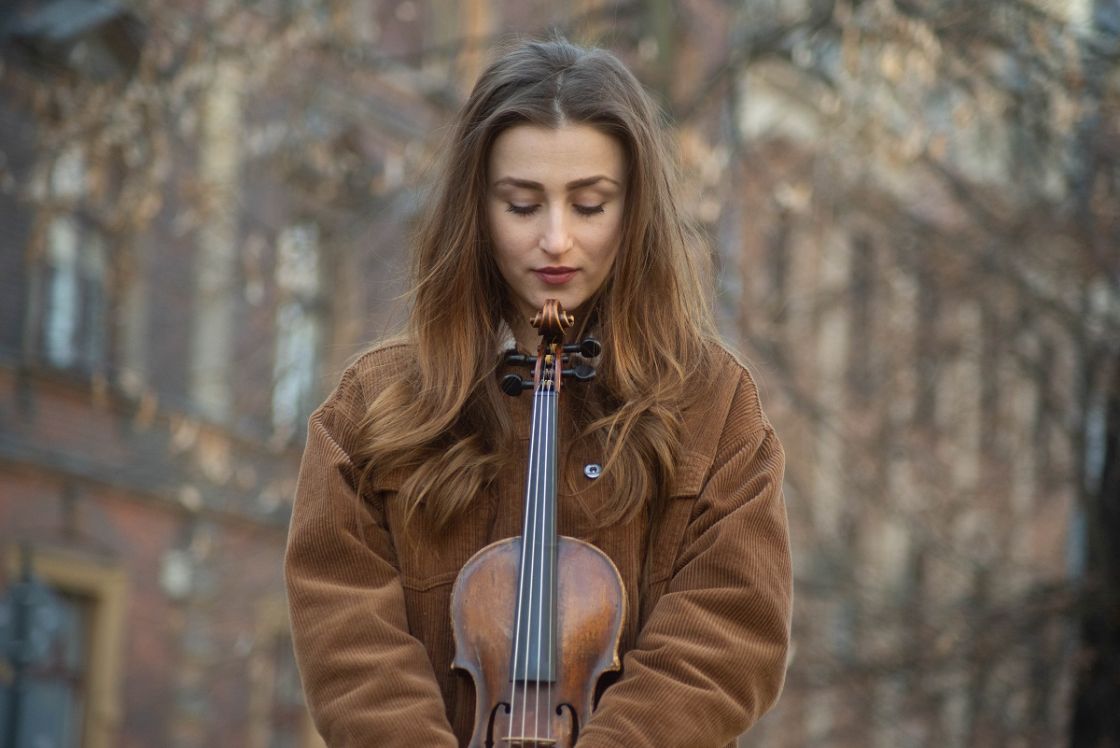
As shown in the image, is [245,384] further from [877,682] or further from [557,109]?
[557,109]

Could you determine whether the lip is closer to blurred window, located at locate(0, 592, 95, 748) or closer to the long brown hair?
the long brown hair

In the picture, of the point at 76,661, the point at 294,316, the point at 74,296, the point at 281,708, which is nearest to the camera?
the point at 294,316

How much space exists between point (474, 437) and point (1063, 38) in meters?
9.05

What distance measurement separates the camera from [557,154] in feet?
12.1

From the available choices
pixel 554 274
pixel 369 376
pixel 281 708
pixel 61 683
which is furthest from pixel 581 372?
pixel 281 708

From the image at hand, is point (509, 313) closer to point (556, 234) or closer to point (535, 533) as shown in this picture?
point (556, 234)

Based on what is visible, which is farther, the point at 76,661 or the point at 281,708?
the point at 281,708

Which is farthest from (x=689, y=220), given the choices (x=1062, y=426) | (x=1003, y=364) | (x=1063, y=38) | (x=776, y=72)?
(x=776, y=72)

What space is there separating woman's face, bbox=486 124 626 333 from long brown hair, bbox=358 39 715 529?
0.09ft

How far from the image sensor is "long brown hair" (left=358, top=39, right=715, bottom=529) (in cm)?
364

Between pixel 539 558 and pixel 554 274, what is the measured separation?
1.68ft

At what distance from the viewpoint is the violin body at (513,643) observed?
3.37 meters

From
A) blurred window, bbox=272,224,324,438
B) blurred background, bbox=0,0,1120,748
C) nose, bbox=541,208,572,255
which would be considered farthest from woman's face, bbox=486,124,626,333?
blurred window, bbox=272,224,324,438

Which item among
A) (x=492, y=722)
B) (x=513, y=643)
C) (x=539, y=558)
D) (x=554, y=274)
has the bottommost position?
(x=492, y=722)
